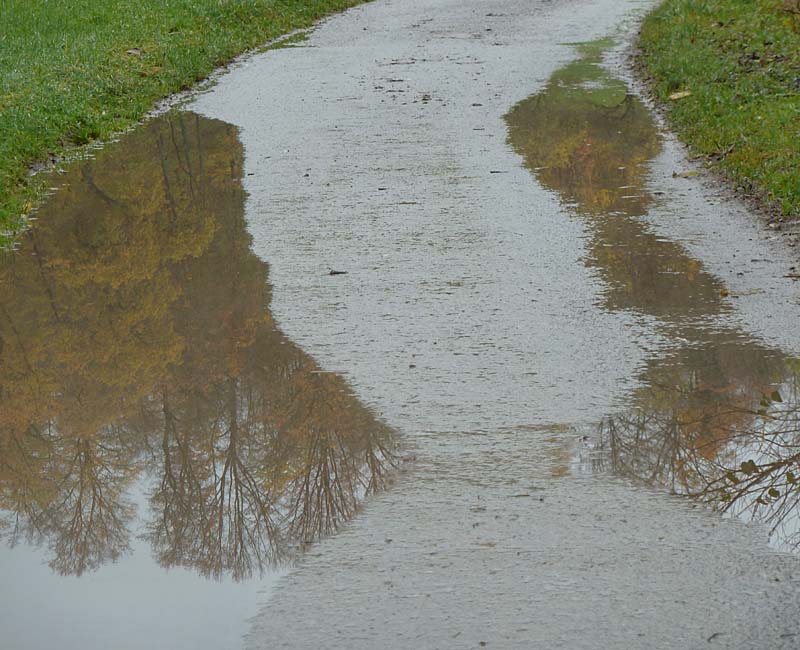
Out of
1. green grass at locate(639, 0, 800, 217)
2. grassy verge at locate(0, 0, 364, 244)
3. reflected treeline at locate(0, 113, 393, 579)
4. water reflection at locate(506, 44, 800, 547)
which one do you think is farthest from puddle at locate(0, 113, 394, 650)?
green grass at locate(639, 0, 800, 217)

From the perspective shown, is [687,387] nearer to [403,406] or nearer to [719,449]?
[719,449]

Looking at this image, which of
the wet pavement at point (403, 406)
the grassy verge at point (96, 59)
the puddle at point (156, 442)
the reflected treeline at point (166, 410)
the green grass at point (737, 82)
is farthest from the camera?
the grassy verge at point (96, 59)

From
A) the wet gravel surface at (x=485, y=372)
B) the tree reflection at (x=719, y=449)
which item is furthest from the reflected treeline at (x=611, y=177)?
the tree reflection at (x=719, y=449)

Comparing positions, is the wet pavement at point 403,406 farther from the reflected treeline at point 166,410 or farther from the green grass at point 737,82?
the green grass at point 737,82

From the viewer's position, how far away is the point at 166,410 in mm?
6008

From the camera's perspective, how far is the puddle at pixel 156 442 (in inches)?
175

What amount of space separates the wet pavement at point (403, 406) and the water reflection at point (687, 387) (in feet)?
0.07

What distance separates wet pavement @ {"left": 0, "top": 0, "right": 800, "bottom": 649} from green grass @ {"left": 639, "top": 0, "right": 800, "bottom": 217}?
2.04ft

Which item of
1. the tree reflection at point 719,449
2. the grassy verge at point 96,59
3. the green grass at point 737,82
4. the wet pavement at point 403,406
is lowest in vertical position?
the tree reflection at point 719,449

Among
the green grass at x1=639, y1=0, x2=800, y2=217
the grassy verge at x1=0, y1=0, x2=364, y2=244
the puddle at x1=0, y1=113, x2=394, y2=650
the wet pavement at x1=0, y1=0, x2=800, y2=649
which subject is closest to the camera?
the wet pavement at x1=0, y1=0, x2=800, y2=649

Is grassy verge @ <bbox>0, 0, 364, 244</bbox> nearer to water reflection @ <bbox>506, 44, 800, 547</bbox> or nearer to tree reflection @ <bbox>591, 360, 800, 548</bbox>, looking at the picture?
water reflection @ <bbox>506, 44, 800, 547</bbox>

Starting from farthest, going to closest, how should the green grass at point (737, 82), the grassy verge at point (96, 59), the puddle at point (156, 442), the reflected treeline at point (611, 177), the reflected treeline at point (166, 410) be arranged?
the grassy verge at point (96, 59), the green grass at point (737, 82), the reflected treeline at point (611, 177), the reflected treeline at point (166, 410), the puddle at point (156, 442)

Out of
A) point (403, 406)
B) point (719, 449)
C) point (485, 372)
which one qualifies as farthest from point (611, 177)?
point (719, 449)

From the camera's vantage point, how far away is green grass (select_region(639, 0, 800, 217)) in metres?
10.2
